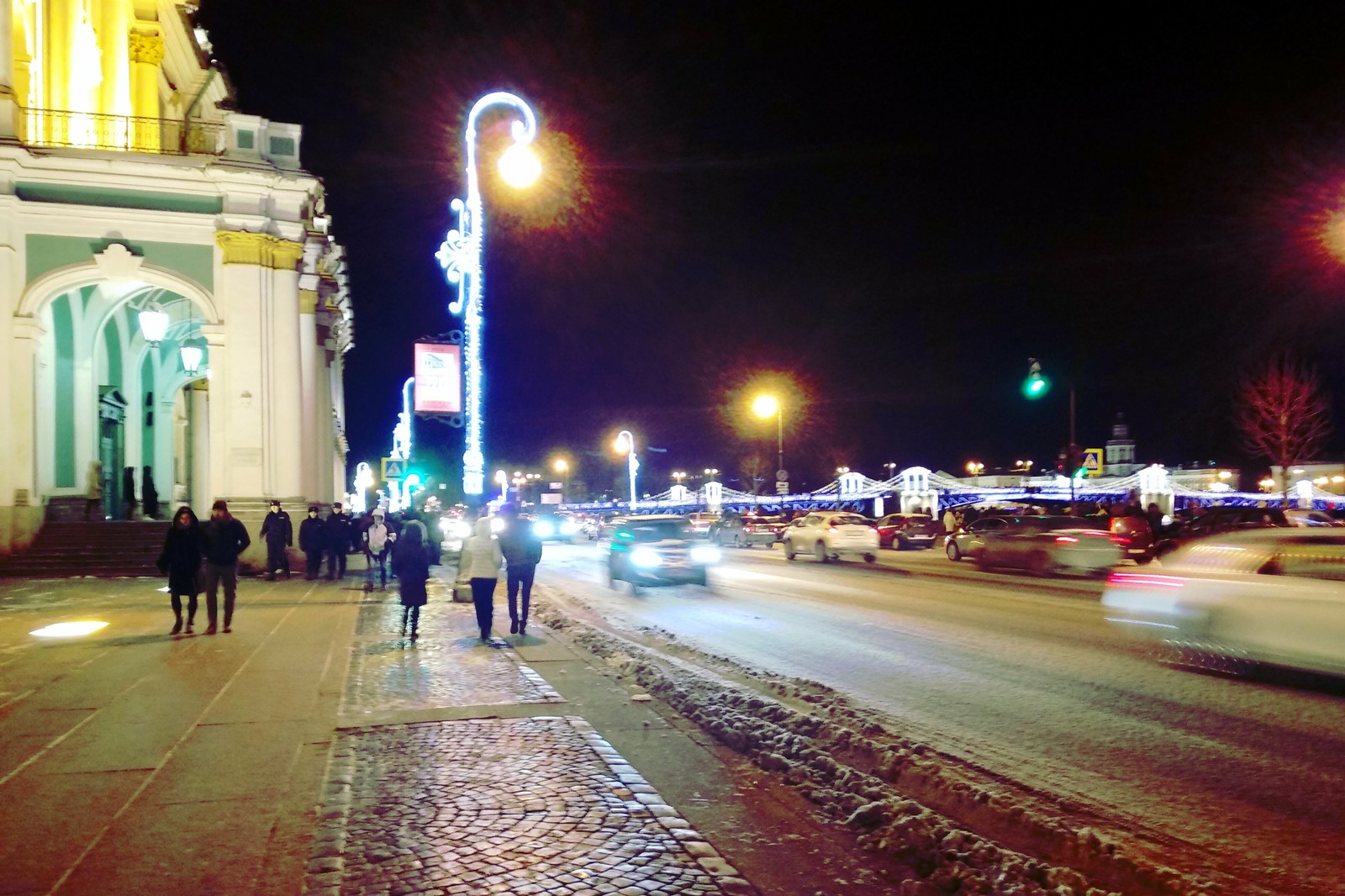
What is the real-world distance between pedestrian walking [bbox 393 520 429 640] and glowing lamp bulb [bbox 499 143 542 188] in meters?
12.8

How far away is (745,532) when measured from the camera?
44.9 m

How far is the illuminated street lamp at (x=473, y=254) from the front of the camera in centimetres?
2325

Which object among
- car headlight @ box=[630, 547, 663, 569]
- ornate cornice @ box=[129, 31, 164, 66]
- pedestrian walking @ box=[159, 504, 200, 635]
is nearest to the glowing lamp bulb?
car headlight @ box=[630, 547, 663, 569]

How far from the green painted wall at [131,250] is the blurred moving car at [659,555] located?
13001 millimetres

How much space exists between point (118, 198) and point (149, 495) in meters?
10.5

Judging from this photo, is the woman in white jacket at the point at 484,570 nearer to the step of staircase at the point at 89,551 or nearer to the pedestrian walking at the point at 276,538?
the pedestrian walking at the point at 276,538

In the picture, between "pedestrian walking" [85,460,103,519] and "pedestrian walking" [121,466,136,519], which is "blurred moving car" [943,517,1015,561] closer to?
"pedestrian walking" [85,460,103,519]

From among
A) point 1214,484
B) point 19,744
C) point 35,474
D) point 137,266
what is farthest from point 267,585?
point 1214,484

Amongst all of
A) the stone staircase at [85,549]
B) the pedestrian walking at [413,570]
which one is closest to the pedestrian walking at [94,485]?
the stone staircase at [85,549]

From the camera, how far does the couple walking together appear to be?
1238 centimetres

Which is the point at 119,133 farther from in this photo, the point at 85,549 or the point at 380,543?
the point at 380,543

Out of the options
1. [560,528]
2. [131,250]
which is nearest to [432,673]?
[131,250]

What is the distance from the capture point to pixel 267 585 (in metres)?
20.9

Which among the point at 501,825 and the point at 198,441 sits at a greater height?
the point at 198,441
